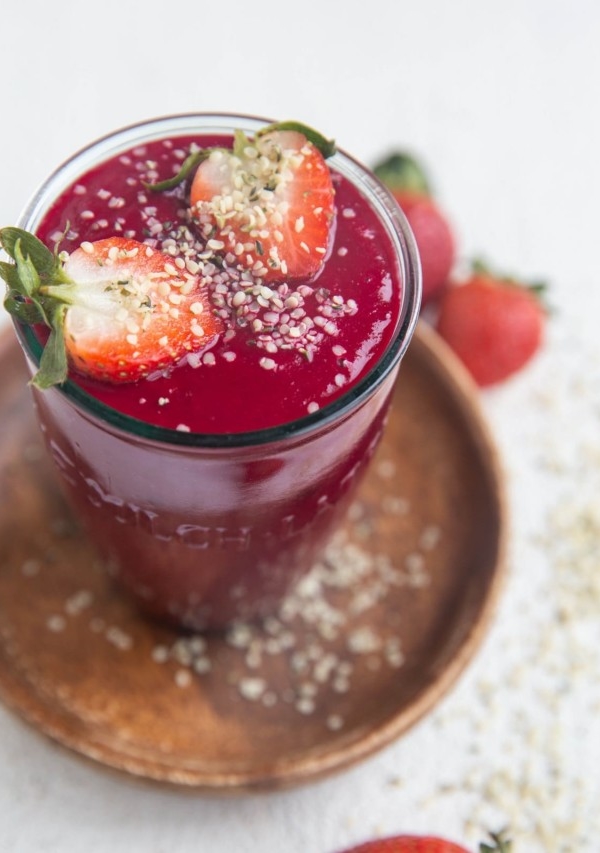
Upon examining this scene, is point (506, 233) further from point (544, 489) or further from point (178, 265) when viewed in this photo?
point (178, 265)

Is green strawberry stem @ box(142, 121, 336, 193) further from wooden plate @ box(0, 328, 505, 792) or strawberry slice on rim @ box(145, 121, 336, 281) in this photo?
wooden plate @ box(0, 328, 505, 792)

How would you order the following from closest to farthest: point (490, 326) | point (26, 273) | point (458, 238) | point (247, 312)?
point (26, 273), point (247, 312), point (490, 326), point (458, 238)

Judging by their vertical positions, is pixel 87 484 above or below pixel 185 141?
below

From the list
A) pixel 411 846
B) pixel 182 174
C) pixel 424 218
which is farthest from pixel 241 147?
pixel 411 846

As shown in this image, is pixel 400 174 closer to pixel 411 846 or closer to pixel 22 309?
pixel 22 309

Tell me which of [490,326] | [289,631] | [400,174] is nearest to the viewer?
[289,631]

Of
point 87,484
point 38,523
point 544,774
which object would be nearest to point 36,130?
point 38,523

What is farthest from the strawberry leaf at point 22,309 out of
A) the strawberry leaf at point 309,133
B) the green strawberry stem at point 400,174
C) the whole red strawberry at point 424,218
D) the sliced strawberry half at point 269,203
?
the green strawberry stem at point 400,174

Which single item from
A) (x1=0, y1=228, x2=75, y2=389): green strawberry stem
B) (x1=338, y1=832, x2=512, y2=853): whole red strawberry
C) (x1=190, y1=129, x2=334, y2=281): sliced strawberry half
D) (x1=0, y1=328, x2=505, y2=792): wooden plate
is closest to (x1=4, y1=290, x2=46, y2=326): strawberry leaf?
(x1=0, y1=228, x2=75, y2=389): green strawberry stem
